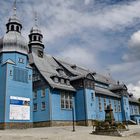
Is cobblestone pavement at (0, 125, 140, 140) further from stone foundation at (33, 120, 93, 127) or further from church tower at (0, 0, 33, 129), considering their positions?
stone foundation at (33, 120, 93, 127)

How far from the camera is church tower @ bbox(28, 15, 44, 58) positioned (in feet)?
155

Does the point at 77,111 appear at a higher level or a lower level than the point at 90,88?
lower

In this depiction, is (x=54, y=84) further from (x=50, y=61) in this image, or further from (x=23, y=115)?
(x=50, y=61)

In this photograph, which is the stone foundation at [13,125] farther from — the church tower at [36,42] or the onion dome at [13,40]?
the church tower at [36,42]

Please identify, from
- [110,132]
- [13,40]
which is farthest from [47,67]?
[110,132]

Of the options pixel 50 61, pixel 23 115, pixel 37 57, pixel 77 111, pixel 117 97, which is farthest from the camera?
pixel 117 97

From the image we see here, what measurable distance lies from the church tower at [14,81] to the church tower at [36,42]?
6.95 metres

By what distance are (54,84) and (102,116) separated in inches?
556

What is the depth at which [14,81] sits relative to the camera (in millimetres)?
36156

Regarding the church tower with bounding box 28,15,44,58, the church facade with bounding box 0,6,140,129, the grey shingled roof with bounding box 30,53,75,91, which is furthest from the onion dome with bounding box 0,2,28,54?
the church tower with bounding box 28,15,44,58

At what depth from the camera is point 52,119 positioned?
3688 centimetres

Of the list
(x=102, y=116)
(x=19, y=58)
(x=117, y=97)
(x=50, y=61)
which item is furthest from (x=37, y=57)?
(x=117, y=97)

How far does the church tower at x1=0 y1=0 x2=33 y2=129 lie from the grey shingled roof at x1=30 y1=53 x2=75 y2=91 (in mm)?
2737

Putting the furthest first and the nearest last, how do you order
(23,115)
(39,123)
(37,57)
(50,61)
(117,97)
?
(117,97) < (50,61) < (37,57) < (39,123) < (23,115)
